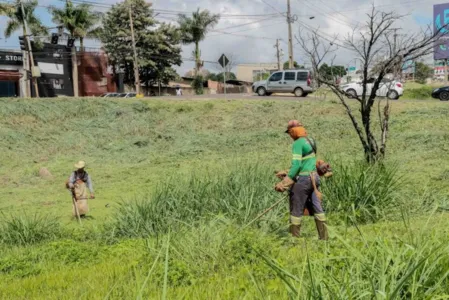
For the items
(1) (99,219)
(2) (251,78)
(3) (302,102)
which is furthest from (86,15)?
(2) (251,78)

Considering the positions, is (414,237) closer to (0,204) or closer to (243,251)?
(243,251)

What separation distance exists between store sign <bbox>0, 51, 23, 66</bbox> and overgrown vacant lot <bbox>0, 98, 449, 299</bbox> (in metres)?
24.8

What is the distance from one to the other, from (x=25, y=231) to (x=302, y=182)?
431 cm

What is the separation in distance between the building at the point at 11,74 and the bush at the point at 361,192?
40.8 m

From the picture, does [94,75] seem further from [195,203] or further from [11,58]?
[195,203]

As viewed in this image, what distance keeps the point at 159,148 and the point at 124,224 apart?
515 inches

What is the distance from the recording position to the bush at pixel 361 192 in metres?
7.56

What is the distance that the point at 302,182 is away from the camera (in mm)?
6266

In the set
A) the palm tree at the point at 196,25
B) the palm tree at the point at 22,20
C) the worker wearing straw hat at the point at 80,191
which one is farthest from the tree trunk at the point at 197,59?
the worker wearing straw hat at the point at 80,191

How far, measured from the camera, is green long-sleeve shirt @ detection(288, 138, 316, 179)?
6234 mm

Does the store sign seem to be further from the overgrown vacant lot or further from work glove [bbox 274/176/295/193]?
work glove [bbox 274/176/295/193]

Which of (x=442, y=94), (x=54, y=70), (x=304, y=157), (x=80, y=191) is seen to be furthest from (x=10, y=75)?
(x=304, y=157)

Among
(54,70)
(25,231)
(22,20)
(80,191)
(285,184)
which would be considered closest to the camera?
(285,184)

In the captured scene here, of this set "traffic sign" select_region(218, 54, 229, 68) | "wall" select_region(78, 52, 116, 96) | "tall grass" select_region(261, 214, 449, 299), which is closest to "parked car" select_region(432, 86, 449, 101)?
"traffic sign" select_region(218, 54, 229, 68)
